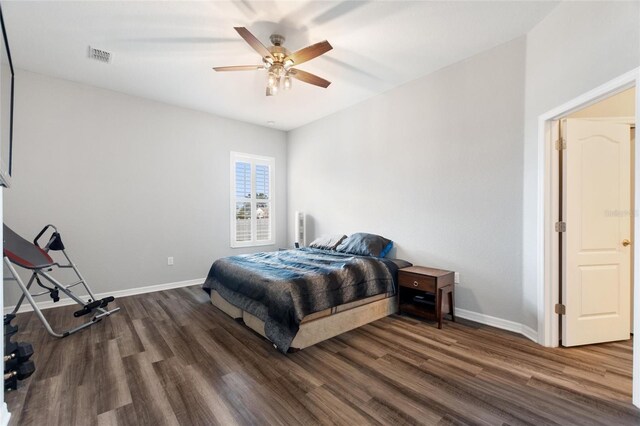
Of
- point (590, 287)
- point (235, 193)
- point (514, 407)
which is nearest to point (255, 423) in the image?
point (514, 407)

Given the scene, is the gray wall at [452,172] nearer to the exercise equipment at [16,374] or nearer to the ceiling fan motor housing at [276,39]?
the ceiling fan motor housing at [276,39]

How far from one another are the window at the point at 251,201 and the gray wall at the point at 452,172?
1.65m

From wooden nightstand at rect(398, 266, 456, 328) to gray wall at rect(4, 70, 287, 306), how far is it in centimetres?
321

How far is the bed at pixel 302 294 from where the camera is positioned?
2439 millimetres

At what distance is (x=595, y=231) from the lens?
2.49 metres

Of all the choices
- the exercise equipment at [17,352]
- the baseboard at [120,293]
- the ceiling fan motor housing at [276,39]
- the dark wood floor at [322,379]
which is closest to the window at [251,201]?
the baseboard at [120,293]

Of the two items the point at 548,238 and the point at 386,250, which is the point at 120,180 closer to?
the point at 386,250

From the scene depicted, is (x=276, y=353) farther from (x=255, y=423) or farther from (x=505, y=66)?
(x=505, y=66)

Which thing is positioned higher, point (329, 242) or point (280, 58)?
point (280, 58)

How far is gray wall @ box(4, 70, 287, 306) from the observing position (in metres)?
3.43

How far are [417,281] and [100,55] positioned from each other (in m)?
4.20

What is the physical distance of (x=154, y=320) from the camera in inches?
122

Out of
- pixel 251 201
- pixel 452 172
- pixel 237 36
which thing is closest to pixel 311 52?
pixel 237 36

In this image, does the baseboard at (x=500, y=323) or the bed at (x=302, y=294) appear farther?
the baseboard at (x=500, y=323)
